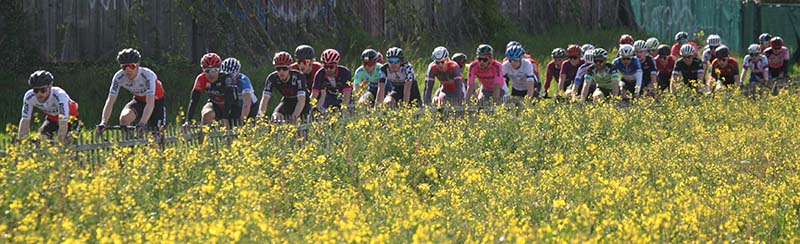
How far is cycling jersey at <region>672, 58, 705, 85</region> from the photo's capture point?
21.8 meters

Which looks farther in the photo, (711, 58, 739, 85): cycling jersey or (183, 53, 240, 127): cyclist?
(711, 58, 739, 85): cycling jersey

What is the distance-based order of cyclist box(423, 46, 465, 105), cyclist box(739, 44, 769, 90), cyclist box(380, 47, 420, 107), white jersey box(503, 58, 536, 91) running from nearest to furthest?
1. cyclist box(380, 47, 420, 107)
2. cyclist box(423, 46, 465, 105)
3. white jersey box(503, 58, 536, 91)
4. cyclist box(739, 44, 769, 90)

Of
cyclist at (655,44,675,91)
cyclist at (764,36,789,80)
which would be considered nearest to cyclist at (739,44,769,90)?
cyclist at (764,36,789,80)

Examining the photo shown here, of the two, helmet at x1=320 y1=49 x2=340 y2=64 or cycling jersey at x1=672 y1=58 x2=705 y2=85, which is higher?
helmet at x1=320 y1=49 x2=340 y2=64

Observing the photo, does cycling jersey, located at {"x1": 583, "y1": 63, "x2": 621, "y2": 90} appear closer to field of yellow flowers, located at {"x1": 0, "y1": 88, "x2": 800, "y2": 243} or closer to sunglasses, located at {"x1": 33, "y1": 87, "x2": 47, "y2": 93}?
field of yellow flowers, located at {"x1": 0, "y1": 88, "x2": 800, "y2": 243}

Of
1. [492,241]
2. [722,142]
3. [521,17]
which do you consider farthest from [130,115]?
[521,17]

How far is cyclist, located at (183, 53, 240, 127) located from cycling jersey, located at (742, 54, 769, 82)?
11.5 meters

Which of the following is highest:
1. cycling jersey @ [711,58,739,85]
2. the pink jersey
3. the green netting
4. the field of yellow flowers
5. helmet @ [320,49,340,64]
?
the green netting

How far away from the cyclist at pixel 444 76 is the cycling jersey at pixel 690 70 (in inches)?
203

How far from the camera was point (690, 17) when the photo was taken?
139 ft

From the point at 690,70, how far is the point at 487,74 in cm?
479

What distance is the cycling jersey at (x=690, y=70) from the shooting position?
2183 centimetres

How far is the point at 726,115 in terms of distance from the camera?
18.5m

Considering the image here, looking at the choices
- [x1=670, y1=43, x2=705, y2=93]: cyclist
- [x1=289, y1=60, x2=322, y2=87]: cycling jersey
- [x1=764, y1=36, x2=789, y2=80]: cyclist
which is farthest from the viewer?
[x1=764, y1=36, x2=789, y2=80]: cyclist
